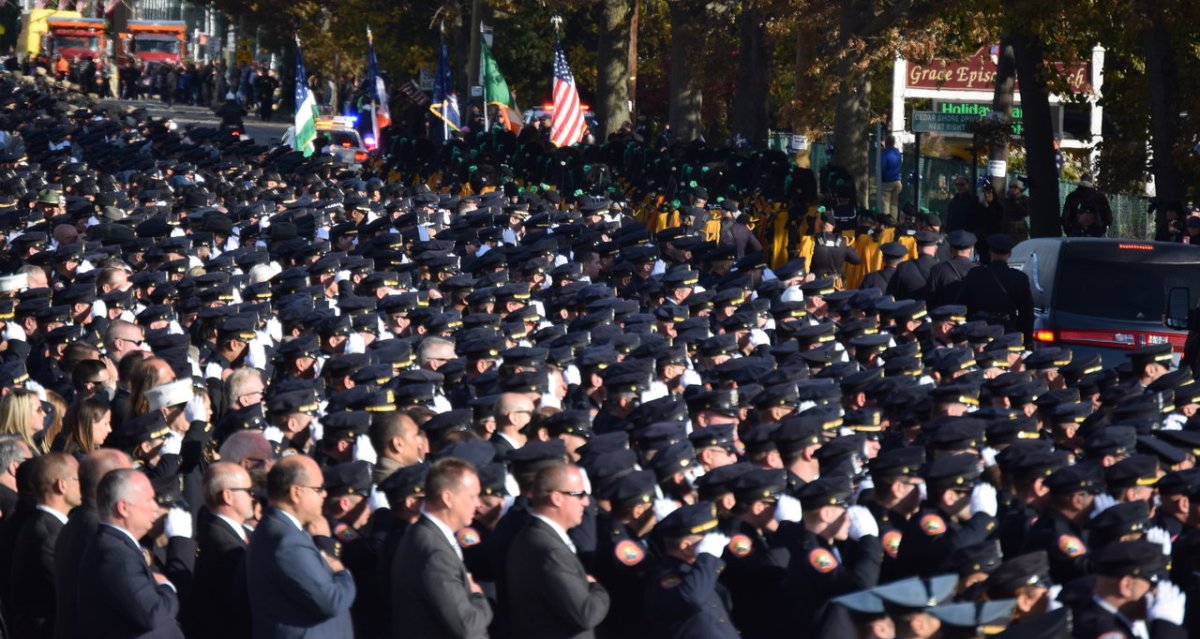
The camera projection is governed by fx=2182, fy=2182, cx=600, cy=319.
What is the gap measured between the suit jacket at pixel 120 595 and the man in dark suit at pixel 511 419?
7.94 ft

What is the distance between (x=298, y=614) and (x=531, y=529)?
0.90 m

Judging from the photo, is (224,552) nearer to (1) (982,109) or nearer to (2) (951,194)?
(2) (951,194)

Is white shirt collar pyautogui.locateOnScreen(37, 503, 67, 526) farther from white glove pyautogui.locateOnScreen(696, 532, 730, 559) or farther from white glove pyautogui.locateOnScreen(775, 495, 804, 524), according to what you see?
white glove pyautogui.locateOnScreen(775, 495, 804, 524)

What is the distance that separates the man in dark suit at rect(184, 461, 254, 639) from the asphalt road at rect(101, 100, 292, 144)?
48.9 m

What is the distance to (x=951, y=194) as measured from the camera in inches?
1363

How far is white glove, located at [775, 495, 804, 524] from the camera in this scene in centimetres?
850

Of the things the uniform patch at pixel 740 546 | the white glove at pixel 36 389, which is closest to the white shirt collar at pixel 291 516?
the uniform patch at pixel 740 546

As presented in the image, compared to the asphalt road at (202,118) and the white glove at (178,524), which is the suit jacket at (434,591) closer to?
the white glove at (178,524)

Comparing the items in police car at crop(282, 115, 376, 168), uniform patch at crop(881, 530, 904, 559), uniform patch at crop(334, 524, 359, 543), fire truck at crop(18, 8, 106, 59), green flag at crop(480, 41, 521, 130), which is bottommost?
uniform patch at crop(334, 524, 359, 543)

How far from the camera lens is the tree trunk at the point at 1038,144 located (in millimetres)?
27141

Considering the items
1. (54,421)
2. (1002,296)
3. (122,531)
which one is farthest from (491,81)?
(122,531)

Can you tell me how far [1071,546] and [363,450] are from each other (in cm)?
356

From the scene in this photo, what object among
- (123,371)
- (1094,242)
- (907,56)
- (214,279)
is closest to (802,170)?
(907,56)

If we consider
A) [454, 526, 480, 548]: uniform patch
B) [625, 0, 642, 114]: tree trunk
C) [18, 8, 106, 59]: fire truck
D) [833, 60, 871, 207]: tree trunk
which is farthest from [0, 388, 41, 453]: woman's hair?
[18, 8, 106, 59]: fire truck
